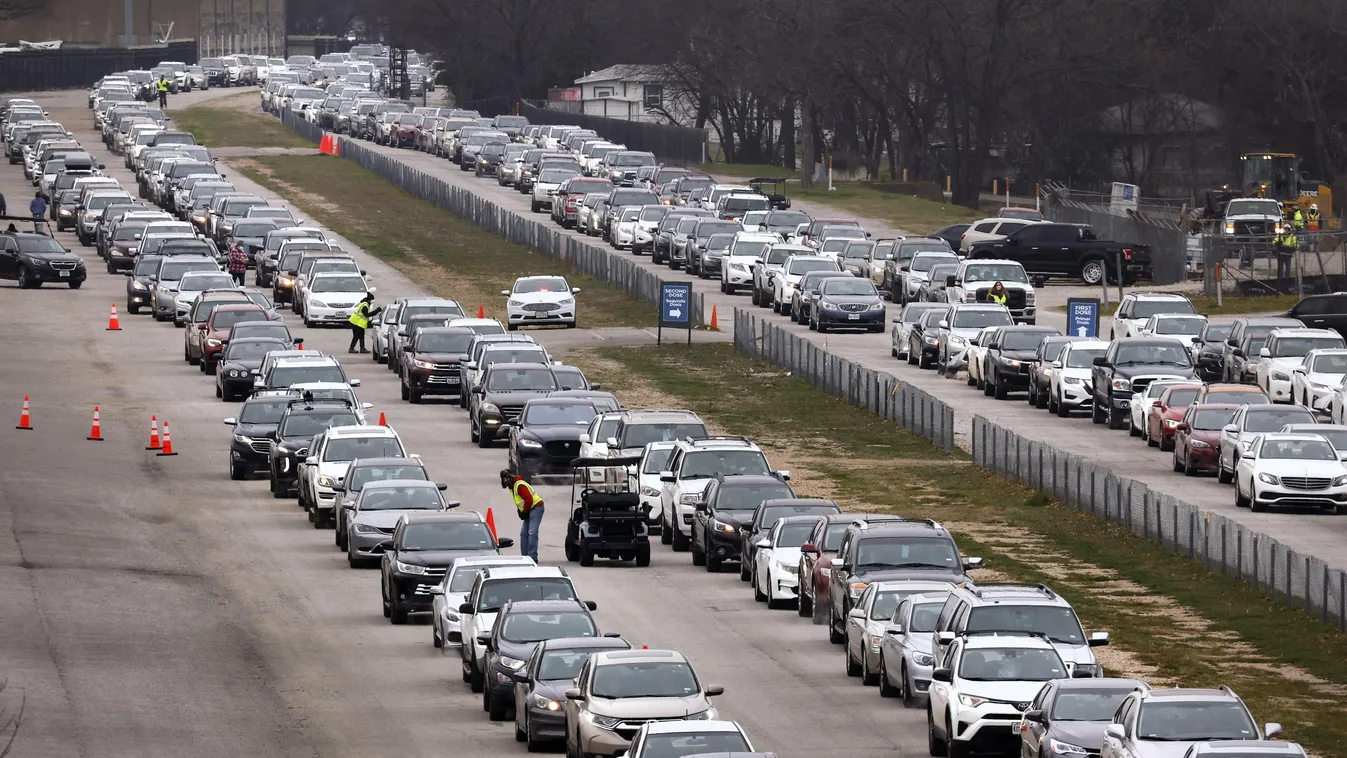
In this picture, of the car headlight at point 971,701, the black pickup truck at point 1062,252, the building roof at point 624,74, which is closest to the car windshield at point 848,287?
the black pickup truck at point 1062,252

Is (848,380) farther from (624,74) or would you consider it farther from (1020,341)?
(624,74)

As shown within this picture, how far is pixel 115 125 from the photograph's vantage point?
115438mm

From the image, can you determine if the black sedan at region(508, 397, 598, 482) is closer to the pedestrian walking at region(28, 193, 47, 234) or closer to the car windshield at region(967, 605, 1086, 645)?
the car windshield at region(967, 605, 1086, 645)

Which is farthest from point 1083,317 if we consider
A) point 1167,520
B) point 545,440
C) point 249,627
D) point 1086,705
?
point 1086,705

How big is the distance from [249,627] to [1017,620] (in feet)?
32.1

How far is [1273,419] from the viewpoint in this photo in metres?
39.4

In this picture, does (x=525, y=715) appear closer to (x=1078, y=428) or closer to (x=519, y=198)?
(x=1078, y=428)

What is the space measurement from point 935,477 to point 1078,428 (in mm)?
4585

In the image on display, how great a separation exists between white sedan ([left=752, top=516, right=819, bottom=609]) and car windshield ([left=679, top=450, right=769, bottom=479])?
4273 mm

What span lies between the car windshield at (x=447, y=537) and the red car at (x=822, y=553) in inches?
146

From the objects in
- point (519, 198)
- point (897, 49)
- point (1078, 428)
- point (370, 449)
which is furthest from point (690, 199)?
point (370, 449)

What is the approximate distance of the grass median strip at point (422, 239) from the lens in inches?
2731

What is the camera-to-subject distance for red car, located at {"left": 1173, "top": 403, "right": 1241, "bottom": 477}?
134ft

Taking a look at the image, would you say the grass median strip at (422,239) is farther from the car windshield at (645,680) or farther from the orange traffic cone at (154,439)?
the car windshield at (645,680)
